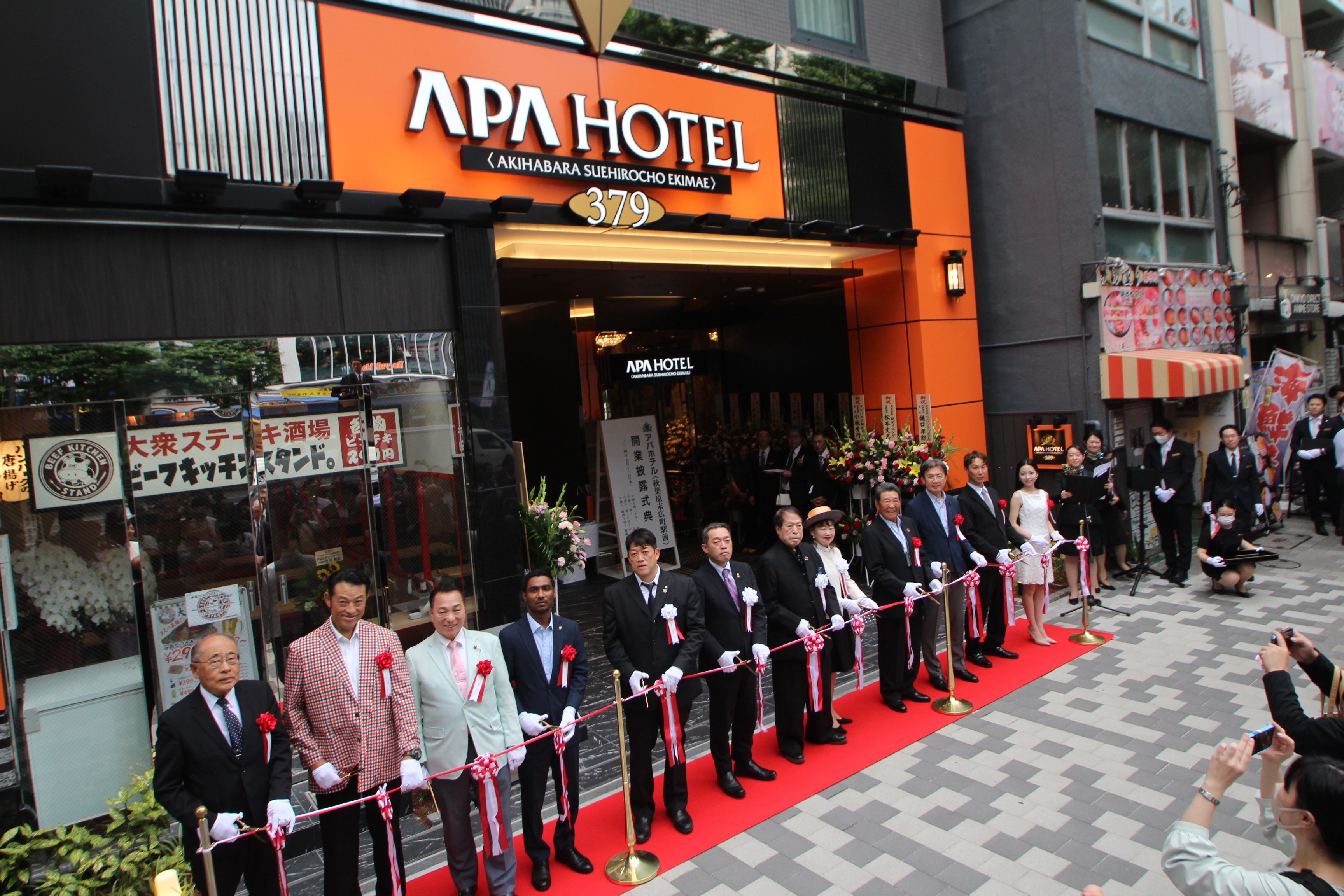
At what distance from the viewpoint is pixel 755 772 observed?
5.67m

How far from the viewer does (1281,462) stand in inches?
519

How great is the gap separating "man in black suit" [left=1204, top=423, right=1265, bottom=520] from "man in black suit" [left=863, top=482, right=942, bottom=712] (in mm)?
5097

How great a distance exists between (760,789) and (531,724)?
192 cm

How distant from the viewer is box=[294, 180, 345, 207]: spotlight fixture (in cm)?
564

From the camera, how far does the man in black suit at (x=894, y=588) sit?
677 centimetres

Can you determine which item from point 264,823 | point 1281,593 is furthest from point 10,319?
point 1281,593

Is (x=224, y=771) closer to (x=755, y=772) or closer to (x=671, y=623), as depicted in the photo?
(x=671, y=623)

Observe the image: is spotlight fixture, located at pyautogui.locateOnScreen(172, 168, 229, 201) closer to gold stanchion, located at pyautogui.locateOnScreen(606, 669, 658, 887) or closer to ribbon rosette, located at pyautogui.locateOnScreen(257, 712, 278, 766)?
ribbon rosette, located at pyautogui.locateOnScreen(257, 712, 278, 766)

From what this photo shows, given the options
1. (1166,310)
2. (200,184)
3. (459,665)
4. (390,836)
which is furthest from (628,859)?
(1166,310)

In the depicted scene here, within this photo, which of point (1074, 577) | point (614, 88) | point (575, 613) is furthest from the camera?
Result: point (575, 613)

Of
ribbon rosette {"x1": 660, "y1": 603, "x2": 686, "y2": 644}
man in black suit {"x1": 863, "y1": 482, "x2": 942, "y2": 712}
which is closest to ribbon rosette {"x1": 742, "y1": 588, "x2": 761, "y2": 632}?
ribbon rosette {"x1": 660, "y1": 603, "x2": 686, "y2": 644}

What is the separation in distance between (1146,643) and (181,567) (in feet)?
28.2

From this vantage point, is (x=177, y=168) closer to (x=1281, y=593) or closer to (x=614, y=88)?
(x=614, y=88)

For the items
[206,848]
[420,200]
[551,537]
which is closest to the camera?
[206,848]
